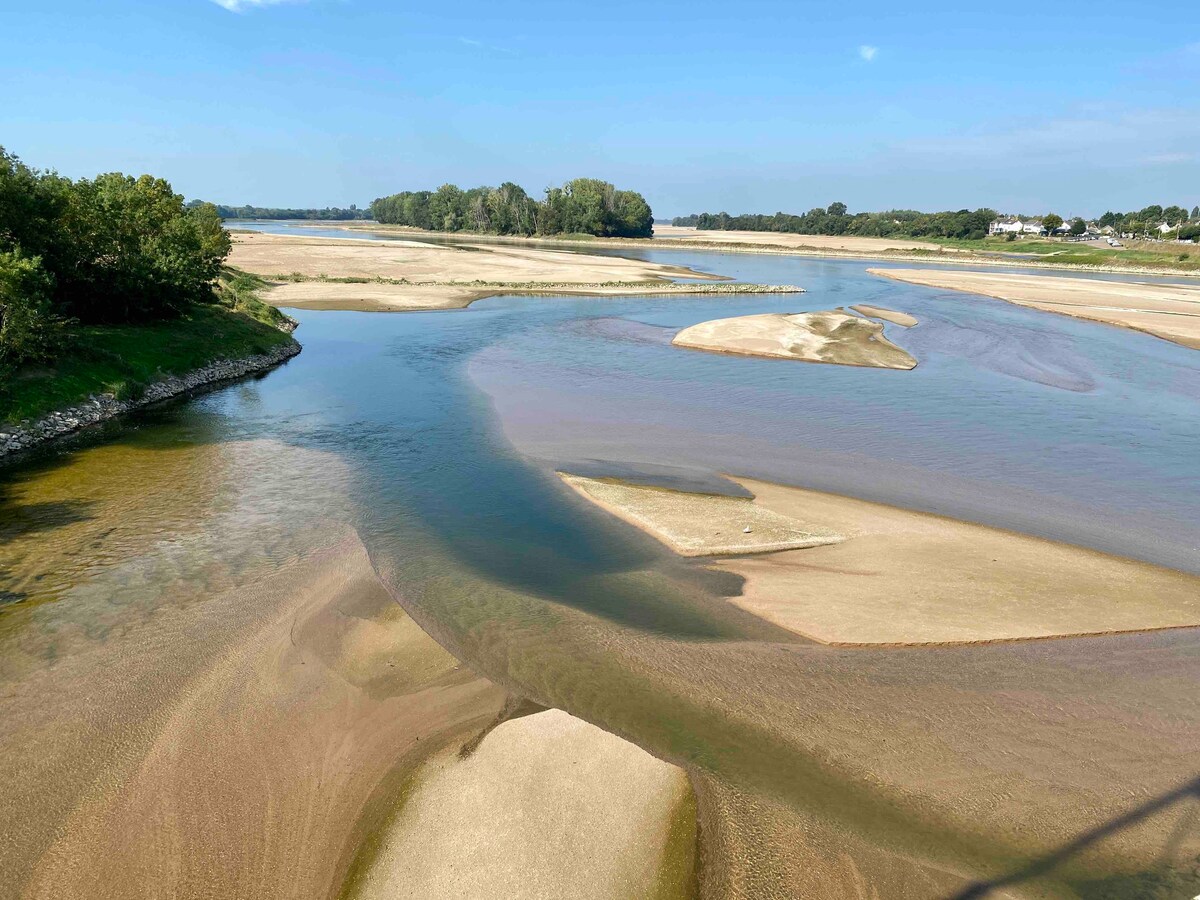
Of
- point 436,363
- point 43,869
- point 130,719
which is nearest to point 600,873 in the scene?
point 43,869

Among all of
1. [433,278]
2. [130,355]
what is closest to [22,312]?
[130,355]

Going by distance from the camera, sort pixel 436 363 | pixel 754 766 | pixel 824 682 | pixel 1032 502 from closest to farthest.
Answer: pixel 754 766 < pixel 824 682 < pixel 1032 502 < pixel 436 363

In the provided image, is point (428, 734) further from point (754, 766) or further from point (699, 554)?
point (699, 554)

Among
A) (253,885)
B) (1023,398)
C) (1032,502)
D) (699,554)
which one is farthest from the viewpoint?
(1023,398)

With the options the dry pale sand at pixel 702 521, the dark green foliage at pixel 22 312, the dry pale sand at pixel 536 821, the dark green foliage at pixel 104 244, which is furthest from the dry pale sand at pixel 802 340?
the dry pale sand at pixel 536 821

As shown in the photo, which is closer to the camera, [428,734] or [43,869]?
[43,869]

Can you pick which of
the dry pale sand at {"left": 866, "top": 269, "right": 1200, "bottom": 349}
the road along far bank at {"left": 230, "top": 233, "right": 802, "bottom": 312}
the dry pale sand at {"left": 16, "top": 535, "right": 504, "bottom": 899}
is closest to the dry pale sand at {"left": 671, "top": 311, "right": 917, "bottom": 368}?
the dry pale sand at {"left": 866, "top": 269, "right": 1200, "bottom": 349}
